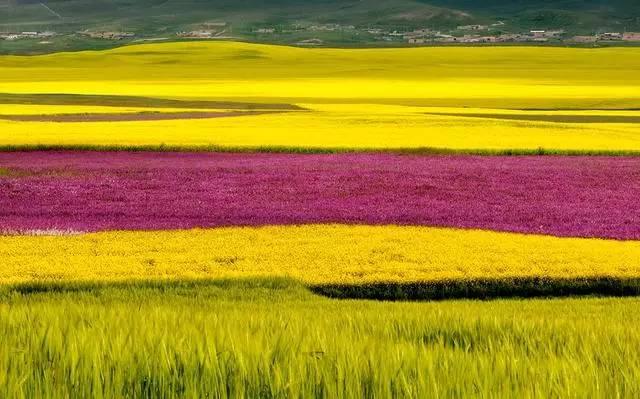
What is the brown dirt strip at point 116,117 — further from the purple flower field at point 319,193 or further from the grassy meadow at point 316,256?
the purple flower field at point 319,193

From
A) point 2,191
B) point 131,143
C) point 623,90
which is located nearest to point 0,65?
point 623,90

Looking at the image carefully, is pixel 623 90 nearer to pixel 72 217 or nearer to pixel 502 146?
pixel 502 146

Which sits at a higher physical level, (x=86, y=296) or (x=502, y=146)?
(x=86, y=296)

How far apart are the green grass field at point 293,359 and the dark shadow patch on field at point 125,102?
6083 cm

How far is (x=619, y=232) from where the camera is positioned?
20.1 metres

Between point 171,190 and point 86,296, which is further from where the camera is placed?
point 171,190

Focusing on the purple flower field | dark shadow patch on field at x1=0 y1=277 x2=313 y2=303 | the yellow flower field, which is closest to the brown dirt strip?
the yellow flower field

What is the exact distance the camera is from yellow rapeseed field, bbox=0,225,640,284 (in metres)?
15.7

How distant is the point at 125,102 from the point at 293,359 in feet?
228

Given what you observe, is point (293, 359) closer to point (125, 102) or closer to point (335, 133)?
point (335, 133)

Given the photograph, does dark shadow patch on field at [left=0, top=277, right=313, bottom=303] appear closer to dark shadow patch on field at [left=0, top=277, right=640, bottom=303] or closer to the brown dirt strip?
dark shadow patch on field at [left=0, top=277, right=640, bottom=303]

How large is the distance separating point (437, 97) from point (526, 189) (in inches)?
2366

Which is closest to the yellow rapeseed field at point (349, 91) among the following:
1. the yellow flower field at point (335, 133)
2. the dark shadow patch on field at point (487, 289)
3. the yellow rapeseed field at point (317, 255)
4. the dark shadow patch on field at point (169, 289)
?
the yellow flower field at point (335, 133)

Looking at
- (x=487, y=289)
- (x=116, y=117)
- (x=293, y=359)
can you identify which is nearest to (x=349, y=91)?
(x=116, y=117)
